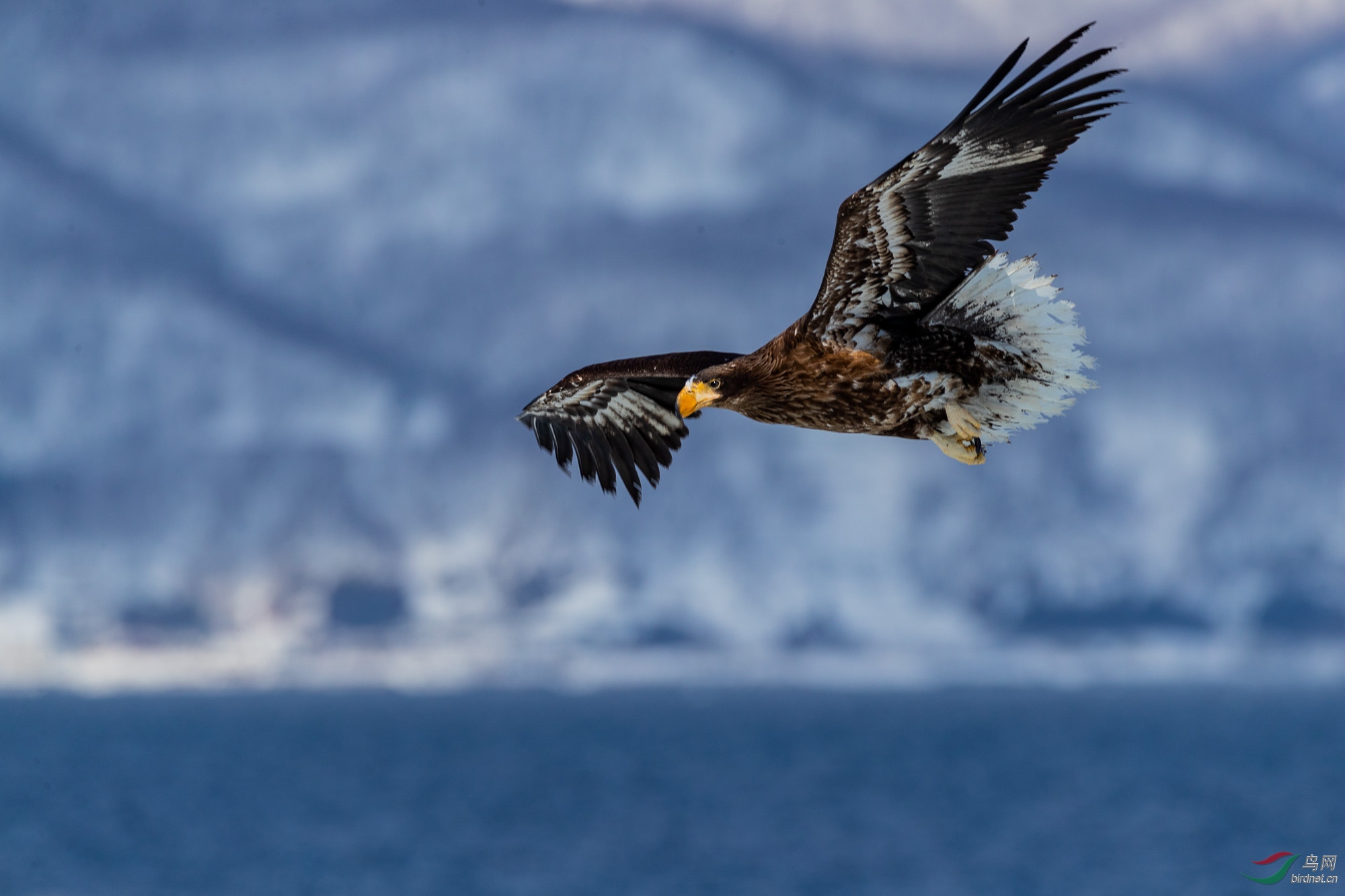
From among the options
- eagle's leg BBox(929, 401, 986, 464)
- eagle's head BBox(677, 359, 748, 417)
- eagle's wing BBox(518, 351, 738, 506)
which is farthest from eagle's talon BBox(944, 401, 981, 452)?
eagle's wing BBox(518, 351, 738, 506)

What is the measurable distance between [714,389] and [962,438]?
166 cm

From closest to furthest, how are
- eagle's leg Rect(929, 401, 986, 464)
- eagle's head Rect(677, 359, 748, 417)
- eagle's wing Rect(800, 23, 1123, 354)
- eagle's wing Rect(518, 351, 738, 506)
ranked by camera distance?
eagle's wing Rect(800, 23, 1123, 354), eagle's leg Rect(929, 401, 986, 464), eagle's head Rect(677, 359, 748, 417), eagle's wing Rect(518, 351, 738, 506)

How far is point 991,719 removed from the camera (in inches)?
7229

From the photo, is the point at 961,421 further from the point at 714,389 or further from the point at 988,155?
the point at 988,155

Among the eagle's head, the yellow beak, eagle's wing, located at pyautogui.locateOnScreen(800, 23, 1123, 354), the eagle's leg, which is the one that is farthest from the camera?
the yellow beak

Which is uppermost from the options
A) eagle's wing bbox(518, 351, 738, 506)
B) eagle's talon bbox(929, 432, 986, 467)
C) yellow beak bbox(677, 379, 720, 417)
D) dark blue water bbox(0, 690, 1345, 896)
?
eagle's wing bbox(518, 351, 738, 506)

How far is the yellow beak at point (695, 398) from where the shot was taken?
8586 mm

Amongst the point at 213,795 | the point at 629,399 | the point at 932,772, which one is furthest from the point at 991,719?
the point at 629,399

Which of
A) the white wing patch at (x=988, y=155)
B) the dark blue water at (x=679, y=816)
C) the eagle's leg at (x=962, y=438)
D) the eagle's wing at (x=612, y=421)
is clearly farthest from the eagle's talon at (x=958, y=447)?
the dark blue water at (x=679, y=816)

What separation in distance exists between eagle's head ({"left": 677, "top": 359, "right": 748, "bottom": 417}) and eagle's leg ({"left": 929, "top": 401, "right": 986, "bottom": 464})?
1324 millimetres

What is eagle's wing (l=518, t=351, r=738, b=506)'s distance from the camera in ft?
34.4

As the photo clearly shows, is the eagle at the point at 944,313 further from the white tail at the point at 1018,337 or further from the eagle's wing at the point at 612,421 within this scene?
the eagle's wing at the point at 612,421

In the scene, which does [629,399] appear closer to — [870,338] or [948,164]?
[870,338]

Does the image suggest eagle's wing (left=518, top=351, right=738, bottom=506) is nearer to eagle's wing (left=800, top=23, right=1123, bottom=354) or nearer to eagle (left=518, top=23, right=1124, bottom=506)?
eagle (left=518, top=23, right=1124, bottom=506)
